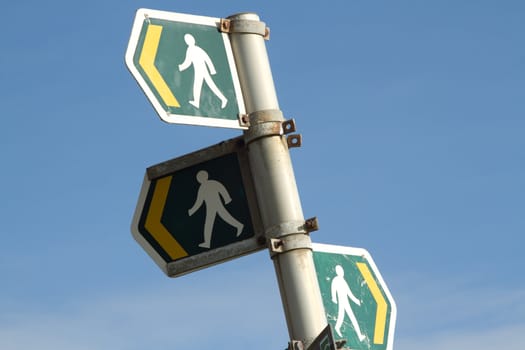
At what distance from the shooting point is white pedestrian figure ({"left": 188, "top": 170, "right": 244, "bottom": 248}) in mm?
3898

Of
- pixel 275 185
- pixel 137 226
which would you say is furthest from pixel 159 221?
pixel 275 185

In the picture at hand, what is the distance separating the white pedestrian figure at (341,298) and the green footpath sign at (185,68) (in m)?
0.76

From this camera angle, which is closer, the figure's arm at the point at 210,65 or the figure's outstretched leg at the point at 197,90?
the figure's outstretched leg at the point at 197,90

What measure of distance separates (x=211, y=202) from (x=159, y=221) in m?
0.23

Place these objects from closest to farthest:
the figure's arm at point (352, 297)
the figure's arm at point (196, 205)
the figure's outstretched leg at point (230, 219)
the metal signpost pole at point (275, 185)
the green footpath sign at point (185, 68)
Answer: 1. the metal signpost pole at point (275, 185)
2. the green footpath sign at point (185, 68)
3. the figure's outstretched leg at point (230, 219)
4. the figure's arm at point (196, 205)
5. the figure's arm at point (352, 297)

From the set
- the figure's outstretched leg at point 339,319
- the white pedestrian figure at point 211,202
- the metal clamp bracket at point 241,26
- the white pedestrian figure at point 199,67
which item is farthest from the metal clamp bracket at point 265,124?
the figure's outstretched leg at point 339,319

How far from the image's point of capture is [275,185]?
378 cm

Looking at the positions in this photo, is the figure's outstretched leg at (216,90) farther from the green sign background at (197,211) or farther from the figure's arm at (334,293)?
the figure's arm at (334,293)

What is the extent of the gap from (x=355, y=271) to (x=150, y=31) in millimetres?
1294

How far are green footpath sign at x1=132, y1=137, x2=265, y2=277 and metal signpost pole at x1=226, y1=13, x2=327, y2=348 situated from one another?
8cm

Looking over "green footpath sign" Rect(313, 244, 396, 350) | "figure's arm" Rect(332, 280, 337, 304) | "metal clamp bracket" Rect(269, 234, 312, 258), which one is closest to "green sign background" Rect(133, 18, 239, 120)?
"metal clamp bracket" Rect(269, 234, 312, 258)

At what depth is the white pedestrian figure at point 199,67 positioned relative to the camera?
3863 millimetres

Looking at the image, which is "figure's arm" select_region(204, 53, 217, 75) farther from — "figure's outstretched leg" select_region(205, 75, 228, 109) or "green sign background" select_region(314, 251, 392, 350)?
"green sign background" select_region(314, 251, 392, 350)

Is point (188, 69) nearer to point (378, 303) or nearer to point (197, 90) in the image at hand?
point (197, 90)
